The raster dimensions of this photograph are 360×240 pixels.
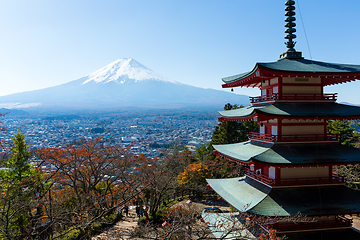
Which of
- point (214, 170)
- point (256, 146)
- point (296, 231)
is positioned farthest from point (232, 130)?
point (296, 231)

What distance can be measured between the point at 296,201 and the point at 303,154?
1825 mm

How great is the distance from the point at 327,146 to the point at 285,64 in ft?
12.7

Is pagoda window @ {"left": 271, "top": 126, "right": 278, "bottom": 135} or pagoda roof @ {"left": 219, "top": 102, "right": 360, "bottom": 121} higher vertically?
pagoda roof @ {"left": 219, "top": 102, "right": 360, "bottom": 121}

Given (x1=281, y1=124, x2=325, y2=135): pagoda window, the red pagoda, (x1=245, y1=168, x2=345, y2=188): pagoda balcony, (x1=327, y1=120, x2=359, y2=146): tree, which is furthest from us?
(x1=327, y1=120, x2=359, y2=146): tree

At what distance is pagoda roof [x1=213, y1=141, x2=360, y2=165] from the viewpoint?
9000 millimetres

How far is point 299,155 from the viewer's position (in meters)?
9.34

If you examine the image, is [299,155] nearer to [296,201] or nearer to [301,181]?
[301,181]

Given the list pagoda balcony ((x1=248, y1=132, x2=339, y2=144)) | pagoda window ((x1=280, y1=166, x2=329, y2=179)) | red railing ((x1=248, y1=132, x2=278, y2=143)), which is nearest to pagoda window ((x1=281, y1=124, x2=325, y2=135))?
pagoda balcony ((x1=248, y1=132, x2=339, y2=144))

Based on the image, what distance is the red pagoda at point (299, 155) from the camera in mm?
8953

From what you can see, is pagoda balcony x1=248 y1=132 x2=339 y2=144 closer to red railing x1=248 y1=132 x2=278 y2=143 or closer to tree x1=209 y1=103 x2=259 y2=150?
red railing x1=248 y1=132 x2=278 y2=143

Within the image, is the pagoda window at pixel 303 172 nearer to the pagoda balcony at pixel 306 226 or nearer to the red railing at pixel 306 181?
the red railing at pixel 306 181

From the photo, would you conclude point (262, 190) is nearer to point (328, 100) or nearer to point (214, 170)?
point (328, 100)

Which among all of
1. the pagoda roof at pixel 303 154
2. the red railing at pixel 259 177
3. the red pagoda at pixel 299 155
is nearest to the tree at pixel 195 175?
the red railing at pixel 259 177

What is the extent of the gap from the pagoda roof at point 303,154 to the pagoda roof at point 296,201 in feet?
4.56
